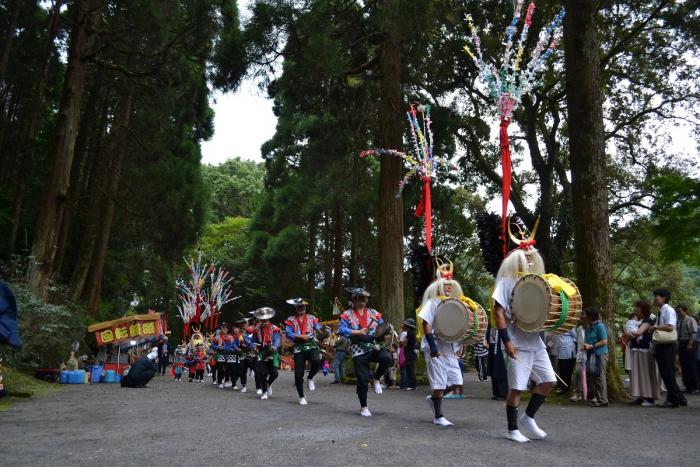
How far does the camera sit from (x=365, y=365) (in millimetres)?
9773

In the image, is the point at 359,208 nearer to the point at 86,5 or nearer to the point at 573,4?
the point at 86,5

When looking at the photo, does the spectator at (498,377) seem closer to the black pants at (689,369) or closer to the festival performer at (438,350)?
the festival performer at (438,350)

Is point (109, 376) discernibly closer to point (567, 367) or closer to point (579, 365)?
point (567, 367)

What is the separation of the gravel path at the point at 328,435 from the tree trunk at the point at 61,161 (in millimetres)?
5525

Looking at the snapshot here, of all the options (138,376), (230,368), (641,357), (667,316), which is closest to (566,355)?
(641,357)

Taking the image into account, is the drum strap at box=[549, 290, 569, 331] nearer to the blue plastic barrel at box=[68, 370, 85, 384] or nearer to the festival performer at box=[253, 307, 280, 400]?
the festival performer at box=[253, 307, 280, 400]

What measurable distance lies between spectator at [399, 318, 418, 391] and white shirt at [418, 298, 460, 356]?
20.6ft

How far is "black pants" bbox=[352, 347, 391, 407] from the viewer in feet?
31.2

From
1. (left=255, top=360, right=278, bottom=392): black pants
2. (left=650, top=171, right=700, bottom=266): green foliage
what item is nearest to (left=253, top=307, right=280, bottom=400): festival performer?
(left=255, top=360, right=278, bottom=392): black pants

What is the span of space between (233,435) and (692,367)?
33.9ft

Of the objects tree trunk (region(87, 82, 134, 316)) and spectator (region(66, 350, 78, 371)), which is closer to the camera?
spectator (region(66, 350, 78, 371))

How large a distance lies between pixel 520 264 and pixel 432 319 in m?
1.84

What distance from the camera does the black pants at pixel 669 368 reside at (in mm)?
10562

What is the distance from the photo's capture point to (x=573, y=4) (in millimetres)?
12766
